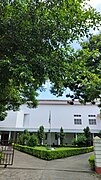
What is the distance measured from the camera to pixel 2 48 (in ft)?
14.7

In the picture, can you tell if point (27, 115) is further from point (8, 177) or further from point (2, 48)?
point (2, 48)

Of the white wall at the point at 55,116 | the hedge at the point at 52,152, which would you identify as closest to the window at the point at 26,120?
the white wall at the point at 55,116

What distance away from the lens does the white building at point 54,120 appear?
26562mm

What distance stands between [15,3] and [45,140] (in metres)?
24.8

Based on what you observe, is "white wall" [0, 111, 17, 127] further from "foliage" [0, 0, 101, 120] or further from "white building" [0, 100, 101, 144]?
"foliage" [0, 0, 101, 120]

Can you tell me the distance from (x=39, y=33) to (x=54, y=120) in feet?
80.8

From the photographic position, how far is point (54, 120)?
27.9 m

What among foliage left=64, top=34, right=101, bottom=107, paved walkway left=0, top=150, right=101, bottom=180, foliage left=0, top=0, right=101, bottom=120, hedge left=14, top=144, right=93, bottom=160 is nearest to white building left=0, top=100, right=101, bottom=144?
hedge left=14, top=144, right=93, bottom=160

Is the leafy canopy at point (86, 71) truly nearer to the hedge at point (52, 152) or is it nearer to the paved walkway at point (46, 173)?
the paved walkway at point (46, 173)

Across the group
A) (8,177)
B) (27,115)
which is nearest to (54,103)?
(27,115)


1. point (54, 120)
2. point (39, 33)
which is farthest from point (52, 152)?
point (54, 120)

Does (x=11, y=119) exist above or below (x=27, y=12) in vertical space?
below

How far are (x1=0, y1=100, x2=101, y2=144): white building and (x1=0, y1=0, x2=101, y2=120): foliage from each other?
2293 centimetres

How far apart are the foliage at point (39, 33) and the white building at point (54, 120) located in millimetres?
22931
